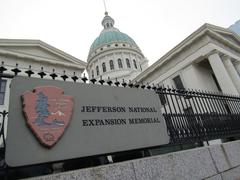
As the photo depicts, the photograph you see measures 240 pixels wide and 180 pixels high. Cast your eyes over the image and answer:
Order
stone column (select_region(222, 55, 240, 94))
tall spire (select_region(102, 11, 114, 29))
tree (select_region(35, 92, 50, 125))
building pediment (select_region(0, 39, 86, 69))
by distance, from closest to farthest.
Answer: tree (select_region(35, 92, 50, 125)) → building pediment (select_region(0, 39, 86, 69)) → stone column (select_region(222, 55, 240, 94)) → tall spire (select_region(102, 11, 114, 29))

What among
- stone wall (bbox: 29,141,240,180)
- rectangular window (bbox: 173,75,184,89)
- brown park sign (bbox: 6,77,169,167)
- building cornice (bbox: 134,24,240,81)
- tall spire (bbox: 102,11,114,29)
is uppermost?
tall spire (bbox: 102,11,114,29)

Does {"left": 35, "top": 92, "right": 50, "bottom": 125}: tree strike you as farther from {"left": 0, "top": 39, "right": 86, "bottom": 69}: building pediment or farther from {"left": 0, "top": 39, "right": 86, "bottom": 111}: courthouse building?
{"left": 0, "top": 39, "right": 86, "bottom": 69}: building pediment

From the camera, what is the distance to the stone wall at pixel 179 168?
2.21 metres

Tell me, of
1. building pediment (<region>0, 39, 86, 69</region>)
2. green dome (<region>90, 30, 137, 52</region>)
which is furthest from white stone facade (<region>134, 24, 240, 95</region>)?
green dome (<region>90, 30, 137, 52</region>)

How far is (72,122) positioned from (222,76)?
17665mm

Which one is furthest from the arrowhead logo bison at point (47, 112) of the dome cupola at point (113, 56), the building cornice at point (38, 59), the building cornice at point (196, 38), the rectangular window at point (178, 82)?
the dome cupola at point (113, 56)

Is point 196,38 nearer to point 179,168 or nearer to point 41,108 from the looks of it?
point 179,168

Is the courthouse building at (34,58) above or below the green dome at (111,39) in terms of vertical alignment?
below

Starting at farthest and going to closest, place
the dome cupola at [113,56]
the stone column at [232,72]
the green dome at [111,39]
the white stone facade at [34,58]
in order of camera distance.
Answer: the green dome at [111,39]
the dome cupola at [113,56]
the stone column at [232,72]
the white stone facade at [34,58]

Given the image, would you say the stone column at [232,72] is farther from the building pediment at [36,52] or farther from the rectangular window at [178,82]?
the building pediment at [36,52]

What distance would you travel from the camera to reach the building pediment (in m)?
16.5

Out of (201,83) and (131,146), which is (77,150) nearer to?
(131,146)

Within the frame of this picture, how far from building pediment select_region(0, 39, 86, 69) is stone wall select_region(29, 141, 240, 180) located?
57.1ft

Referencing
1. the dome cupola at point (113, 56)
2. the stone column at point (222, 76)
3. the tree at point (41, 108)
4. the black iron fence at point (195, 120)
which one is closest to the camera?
the tree at point (41, 108)
